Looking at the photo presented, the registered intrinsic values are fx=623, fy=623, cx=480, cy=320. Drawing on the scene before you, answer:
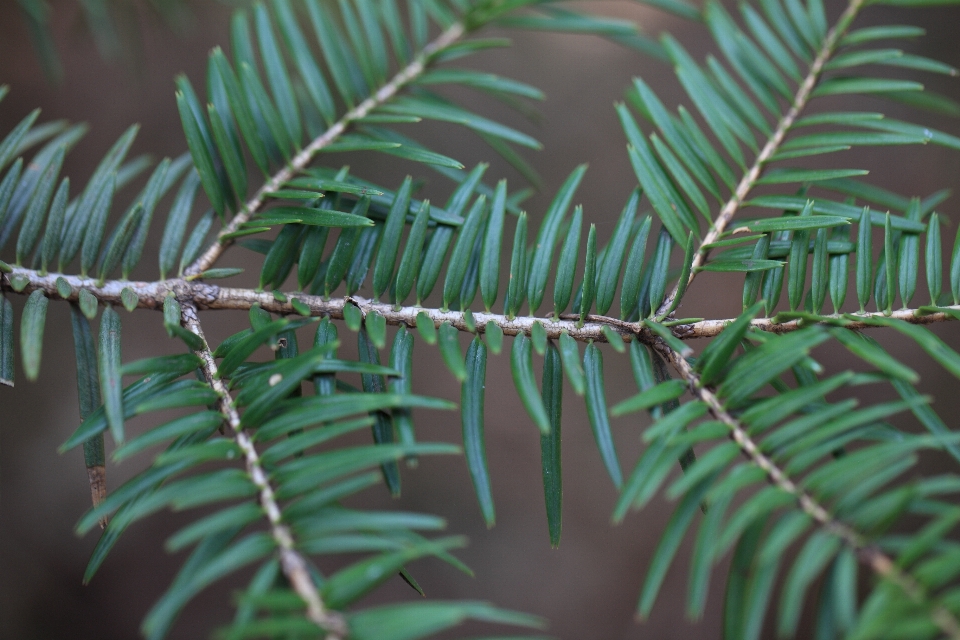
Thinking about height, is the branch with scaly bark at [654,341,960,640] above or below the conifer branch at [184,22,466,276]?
below

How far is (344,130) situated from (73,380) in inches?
40.6

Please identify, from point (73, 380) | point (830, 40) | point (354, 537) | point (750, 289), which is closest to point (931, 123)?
point (830, 40)

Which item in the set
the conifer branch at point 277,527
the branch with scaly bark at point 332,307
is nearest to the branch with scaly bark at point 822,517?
the branch with scaly bark at point 332,307

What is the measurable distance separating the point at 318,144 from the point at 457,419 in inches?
37.5

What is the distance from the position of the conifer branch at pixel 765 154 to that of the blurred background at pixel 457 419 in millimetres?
723

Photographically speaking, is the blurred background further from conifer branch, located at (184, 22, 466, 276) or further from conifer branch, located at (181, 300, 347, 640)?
conifer branch, located at (181, 300, 347, 640)

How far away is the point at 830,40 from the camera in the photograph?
629 millimetres

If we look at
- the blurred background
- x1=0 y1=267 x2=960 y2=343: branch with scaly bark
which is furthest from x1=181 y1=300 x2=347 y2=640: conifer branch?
the blurred background

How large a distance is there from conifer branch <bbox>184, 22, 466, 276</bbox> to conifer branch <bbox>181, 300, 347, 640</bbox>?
0.10 meters

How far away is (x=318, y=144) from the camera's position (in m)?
0.59

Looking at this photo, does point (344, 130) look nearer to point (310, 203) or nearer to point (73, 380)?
point (310, 203)

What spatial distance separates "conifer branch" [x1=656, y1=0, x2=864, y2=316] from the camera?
52 cm

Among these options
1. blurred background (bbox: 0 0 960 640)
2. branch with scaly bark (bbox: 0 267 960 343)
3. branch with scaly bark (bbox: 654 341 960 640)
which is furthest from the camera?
blurred background (bbox: 0 0 960 640)

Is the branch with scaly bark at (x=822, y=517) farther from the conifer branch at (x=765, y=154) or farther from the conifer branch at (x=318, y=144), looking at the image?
the conifer branch at (x=318, y=144)
